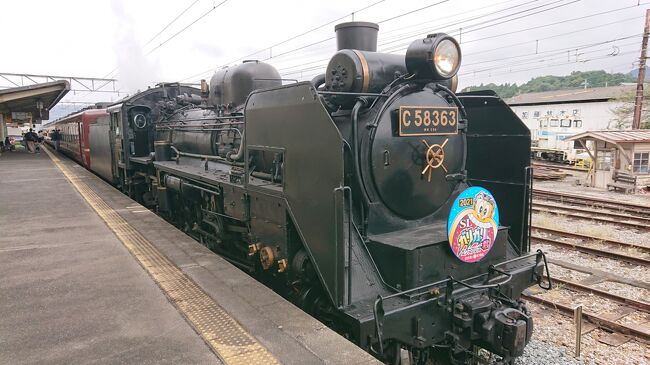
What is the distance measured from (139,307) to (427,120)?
3051 mm

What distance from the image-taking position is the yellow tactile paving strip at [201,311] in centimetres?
298

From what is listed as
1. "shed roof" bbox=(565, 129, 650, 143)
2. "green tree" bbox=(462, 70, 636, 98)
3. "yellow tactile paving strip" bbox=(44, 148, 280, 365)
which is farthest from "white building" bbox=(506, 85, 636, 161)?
"yellow tactile paving strip" bbox=(44, 148, 280, 365)

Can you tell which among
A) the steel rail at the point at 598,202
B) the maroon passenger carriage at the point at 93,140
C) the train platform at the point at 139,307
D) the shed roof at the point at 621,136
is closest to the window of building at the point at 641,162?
the shed roof at the point at 621,136

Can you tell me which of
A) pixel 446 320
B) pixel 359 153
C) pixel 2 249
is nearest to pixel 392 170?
pixel 359 153

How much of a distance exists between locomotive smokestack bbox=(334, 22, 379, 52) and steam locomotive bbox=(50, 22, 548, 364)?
1 centimetres

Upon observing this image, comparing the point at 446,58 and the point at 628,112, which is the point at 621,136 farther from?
the point at 446,58

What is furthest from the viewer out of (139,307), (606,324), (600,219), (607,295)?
(600,219)

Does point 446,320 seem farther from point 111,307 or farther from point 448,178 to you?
point 111,307

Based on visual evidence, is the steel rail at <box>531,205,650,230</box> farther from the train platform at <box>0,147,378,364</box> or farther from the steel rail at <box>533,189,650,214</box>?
the train platform at <box>0,147,378,364</box>

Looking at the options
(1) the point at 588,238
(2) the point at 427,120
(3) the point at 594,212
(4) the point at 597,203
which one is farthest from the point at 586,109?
(2) the point at 427,120

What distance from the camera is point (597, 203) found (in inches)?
492

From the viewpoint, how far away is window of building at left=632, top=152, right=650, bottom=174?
1585cm

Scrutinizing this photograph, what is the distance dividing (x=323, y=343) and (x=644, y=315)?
4593 mm

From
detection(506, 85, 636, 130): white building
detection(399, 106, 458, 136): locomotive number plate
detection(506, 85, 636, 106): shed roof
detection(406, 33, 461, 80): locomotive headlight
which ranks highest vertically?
detection(506, 85, 636, 106): shed roof
